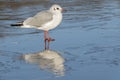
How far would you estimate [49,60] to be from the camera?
760 centimetres

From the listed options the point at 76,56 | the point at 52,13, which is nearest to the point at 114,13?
the point at 52,13

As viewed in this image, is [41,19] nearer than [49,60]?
No

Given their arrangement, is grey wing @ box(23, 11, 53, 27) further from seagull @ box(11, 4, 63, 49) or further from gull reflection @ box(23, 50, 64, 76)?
gull reflection @ box(23, 50, 64, 76)

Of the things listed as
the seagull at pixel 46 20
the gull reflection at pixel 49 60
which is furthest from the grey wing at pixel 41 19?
the gull reflection at pixel 49 60

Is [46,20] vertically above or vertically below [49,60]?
above

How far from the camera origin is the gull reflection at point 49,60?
697cm

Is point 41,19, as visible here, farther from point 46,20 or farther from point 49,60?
point 49,60

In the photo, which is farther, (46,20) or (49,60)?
(46,20)

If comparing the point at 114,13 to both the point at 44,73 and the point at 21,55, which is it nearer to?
the point at 21,55

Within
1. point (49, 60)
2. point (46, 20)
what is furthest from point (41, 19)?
point (49, 60)

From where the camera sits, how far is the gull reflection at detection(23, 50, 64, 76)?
6.97 meters

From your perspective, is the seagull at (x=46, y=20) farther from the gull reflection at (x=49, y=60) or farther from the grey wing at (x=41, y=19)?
the gull reflection at (x=49, y=60)

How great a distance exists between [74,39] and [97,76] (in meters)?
2.62

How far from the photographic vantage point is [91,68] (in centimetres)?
701
